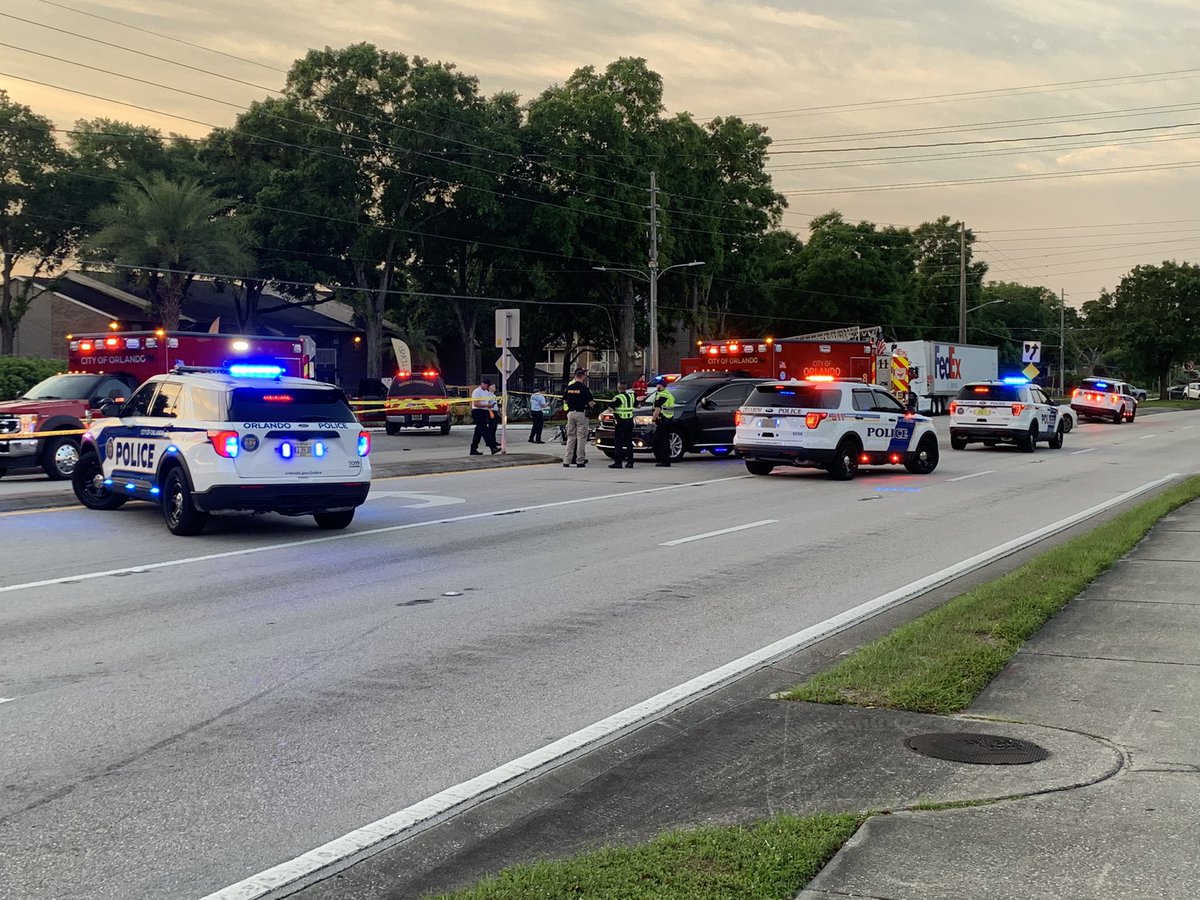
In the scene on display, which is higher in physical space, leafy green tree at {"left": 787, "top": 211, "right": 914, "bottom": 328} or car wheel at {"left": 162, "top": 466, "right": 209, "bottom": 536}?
leafy green tree at {"left": 787, "top": 211, "right": 914, "bottom": 328}

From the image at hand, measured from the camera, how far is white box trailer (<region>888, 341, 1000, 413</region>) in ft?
179

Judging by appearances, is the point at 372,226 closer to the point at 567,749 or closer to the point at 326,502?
the point at 326,502

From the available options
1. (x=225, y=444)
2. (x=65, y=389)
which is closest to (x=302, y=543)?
(x=225, y=444)

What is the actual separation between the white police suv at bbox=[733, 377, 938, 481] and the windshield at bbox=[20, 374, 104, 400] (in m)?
11.1

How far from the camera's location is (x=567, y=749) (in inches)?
222

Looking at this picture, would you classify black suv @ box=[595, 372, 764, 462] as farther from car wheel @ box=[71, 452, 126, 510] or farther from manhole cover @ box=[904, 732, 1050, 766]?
manhole cover @ box=[904, 732, 1050, 766]

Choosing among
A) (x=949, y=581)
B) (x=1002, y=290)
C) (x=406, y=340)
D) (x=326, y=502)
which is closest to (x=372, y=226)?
(x=406, y=340)

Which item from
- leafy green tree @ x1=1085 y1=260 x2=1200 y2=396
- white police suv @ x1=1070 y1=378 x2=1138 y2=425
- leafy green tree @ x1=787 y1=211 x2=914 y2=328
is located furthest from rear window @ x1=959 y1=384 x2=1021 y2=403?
leafy green tree @ x1=1085 y1=260 x2=1200 y2=396

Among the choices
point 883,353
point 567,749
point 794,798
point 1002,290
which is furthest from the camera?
point 1002,290

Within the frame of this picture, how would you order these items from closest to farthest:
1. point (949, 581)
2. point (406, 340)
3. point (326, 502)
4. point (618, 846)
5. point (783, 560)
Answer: point (618, 846), point (949, 581), point (783, 560), point (326, 502), point (406, 340)

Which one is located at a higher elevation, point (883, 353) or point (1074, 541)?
point (883, 353)

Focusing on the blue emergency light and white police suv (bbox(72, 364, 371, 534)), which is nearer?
white police suv (bbox(72, 364, 371, 534))

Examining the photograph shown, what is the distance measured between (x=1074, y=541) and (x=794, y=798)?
8.48m

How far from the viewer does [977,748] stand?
18.1ft
